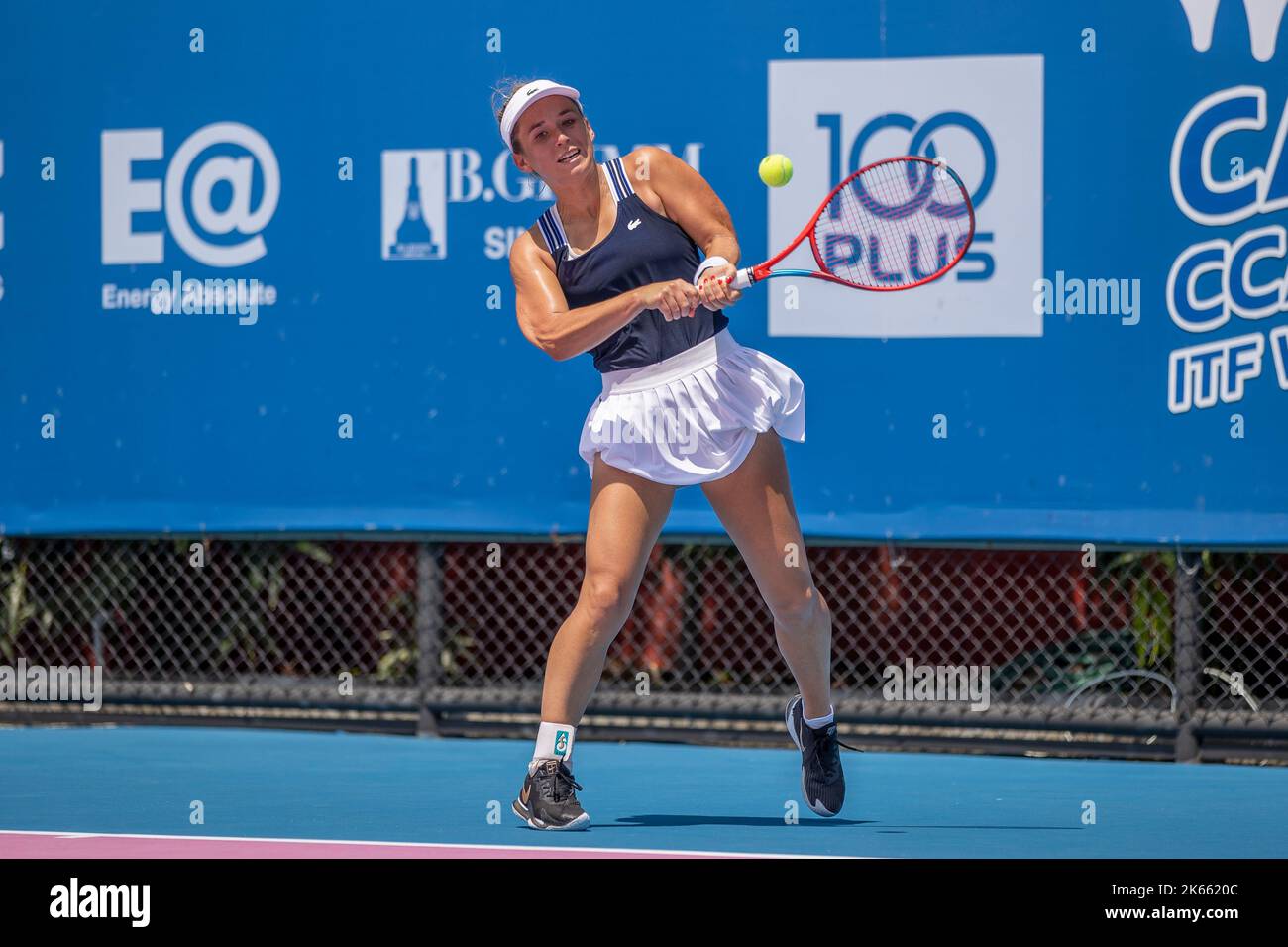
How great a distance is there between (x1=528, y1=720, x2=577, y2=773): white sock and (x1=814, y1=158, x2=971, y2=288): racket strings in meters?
2.07

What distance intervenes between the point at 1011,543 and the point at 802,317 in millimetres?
1022

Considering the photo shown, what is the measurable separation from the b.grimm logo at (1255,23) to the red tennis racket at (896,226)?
93cm

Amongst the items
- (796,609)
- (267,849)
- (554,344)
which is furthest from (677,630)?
(267,849)

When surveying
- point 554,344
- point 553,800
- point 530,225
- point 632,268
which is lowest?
point 553,800

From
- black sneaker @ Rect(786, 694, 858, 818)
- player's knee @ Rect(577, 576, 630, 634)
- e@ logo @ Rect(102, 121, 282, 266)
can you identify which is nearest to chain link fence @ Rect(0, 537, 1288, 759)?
e@ logo @ Rect(102, 121, 282, 266)

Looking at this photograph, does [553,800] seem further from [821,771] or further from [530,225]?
[530,225]

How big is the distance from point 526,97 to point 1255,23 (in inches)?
111

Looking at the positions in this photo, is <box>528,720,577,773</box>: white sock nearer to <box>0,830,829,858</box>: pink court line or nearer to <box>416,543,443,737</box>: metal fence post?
<box>0,830,829,858</box>: pink court line

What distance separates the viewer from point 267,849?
5.16m

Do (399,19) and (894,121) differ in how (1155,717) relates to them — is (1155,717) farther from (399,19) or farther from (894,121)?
(399,19)

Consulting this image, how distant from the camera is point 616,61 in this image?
753 centimetres

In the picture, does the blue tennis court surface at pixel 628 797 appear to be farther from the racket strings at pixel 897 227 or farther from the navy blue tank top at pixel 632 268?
the racket strings at pixel 897 227
